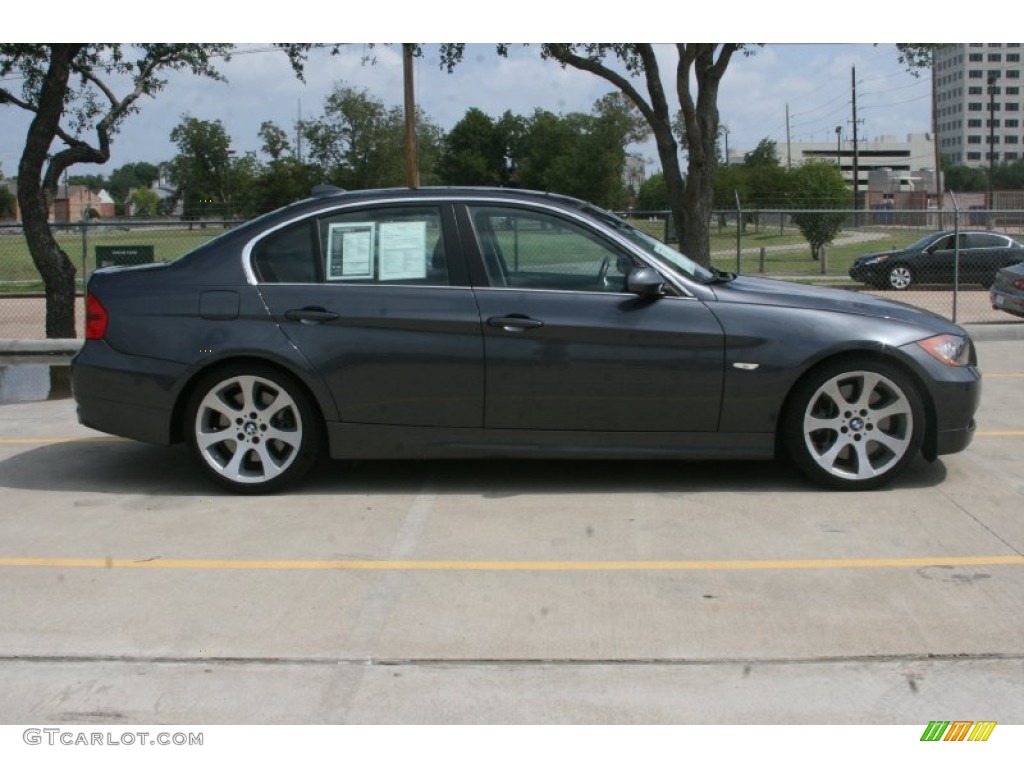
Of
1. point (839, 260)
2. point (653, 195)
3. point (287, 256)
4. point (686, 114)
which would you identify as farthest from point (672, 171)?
point (653, 195)

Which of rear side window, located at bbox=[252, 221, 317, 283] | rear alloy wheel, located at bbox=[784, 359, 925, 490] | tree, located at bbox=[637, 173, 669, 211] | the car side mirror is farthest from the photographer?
tree, located at bbox=[637, 173, 669, 211]

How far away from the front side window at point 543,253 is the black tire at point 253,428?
1.27 metres

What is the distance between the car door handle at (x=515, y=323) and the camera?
19.7ft

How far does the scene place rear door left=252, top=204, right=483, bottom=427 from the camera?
6.06m

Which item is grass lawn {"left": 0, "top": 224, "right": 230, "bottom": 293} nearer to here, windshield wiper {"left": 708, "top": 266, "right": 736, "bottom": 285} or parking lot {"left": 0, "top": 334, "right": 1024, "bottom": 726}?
parking lot {"left": 0, "top": 334, "right": 1024, "bottom": 726}

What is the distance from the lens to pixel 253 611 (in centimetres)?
455

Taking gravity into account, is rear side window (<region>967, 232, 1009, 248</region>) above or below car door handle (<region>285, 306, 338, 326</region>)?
above

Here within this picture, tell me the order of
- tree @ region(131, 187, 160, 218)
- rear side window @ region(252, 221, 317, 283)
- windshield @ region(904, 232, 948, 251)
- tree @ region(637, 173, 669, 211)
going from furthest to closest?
tree @ region(131, 187, 160, 218) → tree @ region(637, 173, 669, 211) → windshield @ region(904, 232, 948, 251) → rear side window @ region(252, 221, 317, 283)

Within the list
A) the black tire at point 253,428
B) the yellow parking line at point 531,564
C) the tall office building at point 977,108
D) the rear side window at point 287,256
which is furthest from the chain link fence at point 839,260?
the tall office building at point 977,108

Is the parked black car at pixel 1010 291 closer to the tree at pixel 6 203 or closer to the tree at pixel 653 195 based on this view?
the tree at pixel 653 195

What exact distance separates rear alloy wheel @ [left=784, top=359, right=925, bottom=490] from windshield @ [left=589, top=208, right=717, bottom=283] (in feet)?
2.86

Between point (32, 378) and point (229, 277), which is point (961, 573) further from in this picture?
point (32, 378)
